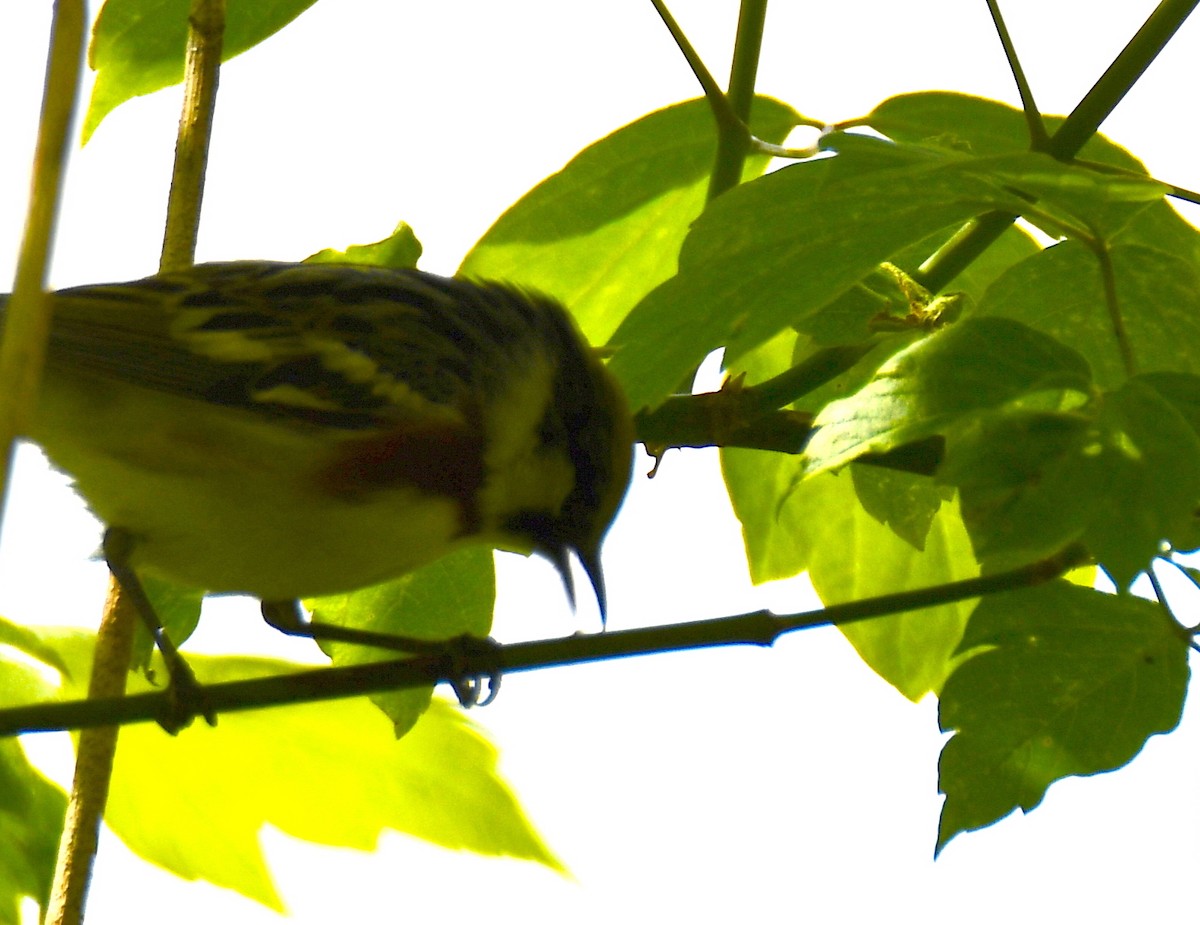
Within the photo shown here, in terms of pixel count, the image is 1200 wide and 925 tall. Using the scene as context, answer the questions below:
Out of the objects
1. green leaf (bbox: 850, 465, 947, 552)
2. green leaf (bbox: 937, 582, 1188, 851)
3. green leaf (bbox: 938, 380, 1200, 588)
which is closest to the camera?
green leaf (bbox: 938, 380, 1200, 588)

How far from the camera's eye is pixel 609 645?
1671 millimetres

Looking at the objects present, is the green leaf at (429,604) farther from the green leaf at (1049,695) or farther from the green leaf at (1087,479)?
the green leaf at (1087,479)

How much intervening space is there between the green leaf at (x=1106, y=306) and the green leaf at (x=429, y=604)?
0.99 meters

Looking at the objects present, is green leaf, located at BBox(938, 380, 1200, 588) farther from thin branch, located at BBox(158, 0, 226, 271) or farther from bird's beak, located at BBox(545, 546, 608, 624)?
bird's beak, located at BBox(545, 546, 608, 624)

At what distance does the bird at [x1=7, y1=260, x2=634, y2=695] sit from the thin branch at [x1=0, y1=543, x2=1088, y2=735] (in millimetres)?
714

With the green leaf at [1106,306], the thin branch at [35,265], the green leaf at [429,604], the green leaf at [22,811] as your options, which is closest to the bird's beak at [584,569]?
the green leaf at [429,604]

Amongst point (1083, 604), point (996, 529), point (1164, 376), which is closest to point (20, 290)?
point (996, 529)

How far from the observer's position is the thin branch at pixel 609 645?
1601 mm

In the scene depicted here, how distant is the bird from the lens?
2.66 m

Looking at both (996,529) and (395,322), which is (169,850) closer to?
(395,322)

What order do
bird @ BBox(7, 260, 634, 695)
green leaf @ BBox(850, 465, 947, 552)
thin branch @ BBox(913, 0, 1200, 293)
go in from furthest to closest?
bird @ BBox(7, 260, 634, 695) < green leaf @ BBox(850, 465, 947, 552) < thin branch @ BBox(913, 0, 1200, 293)

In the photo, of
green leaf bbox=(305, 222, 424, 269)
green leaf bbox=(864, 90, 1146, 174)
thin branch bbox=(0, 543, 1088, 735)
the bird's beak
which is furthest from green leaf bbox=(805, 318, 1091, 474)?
the bird's beak

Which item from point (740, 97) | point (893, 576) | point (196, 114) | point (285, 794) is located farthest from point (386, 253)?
point (893, 576)

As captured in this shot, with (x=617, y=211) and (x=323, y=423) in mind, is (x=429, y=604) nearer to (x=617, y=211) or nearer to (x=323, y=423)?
(x=323, y=423)
